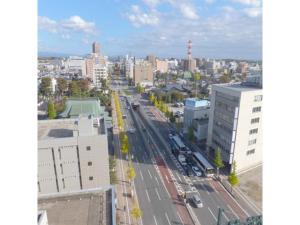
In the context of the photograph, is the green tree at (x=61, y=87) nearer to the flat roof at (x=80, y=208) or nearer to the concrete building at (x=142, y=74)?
the concrete building at (x=142, y=74)

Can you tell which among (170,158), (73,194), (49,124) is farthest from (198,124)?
(73,194)

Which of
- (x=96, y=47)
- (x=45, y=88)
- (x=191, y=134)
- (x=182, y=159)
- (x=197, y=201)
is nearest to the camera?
(x=197, y=201)

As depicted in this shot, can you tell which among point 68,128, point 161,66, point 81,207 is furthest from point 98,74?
point 81,207

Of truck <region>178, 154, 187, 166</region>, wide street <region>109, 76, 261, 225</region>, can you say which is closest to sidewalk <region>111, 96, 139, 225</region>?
wide street <region>109, 76, 261, 225</region>

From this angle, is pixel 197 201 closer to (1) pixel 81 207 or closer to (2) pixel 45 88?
(1) pixel 81 207
